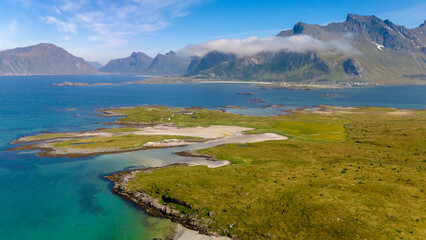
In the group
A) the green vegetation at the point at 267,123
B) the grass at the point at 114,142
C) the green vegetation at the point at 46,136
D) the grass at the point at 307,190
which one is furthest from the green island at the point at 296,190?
the green vegetation at the point at 267,123

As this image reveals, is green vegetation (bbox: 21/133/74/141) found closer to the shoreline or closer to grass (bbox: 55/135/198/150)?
grass (bbox: 55/135/198/150)

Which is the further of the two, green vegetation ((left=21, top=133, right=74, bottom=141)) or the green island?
green vegetation ((left=21, top=133, right=74, bottom=141))

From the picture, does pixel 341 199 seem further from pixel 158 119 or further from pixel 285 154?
pixel 158 119

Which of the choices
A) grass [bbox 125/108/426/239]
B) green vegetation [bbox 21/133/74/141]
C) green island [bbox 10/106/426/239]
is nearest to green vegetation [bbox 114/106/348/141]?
green island [bbox 10/106/426/239]

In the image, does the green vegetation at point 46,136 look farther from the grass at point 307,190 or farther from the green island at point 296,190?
the grass at point 307,190

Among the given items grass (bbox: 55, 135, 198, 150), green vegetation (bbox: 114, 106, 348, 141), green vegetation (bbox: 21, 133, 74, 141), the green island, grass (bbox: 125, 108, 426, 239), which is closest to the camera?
grass (bbox: 125, 108, 426, 239)
